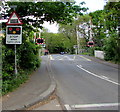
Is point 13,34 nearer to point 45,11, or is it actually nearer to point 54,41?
point 45,11

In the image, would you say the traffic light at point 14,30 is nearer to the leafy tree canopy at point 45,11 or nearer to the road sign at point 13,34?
the road sign at point 13,34

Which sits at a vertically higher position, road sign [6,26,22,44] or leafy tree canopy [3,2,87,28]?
leafy tree canopy [3,2,87,28]

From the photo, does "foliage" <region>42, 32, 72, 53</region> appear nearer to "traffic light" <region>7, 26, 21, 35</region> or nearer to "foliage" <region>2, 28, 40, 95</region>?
"foliage" <region>2, 28, 40, 95</region>

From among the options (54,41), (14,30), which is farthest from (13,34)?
(54,41)

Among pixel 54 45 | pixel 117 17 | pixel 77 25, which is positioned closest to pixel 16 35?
pixel 117 17

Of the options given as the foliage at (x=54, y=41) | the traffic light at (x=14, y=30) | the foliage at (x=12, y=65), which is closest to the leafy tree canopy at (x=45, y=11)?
the foliage at (x=12, y=65)

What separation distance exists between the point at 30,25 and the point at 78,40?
55.2 meters

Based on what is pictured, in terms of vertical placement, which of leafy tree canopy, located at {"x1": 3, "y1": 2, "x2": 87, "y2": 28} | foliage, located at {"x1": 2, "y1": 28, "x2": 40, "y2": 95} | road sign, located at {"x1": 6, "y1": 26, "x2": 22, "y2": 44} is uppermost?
leafy tree canopy, located at {"x1": 3, "y1": 2, "x2": 87, "y2": 28}

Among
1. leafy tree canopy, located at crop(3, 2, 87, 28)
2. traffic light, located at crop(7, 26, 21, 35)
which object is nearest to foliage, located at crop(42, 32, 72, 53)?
leafy tree canopy, located at crop(3, 2, 87, 28)

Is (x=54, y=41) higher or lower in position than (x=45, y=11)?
lower

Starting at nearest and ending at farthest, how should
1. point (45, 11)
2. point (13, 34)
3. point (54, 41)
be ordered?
point (13, 34) → point (45, 11) → point (54, 41)

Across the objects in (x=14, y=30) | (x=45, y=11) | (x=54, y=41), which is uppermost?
(x=45, y=11)

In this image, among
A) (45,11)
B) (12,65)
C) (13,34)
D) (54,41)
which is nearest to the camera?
(13,34)

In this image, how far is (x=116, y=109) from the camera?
5090 millimetres
